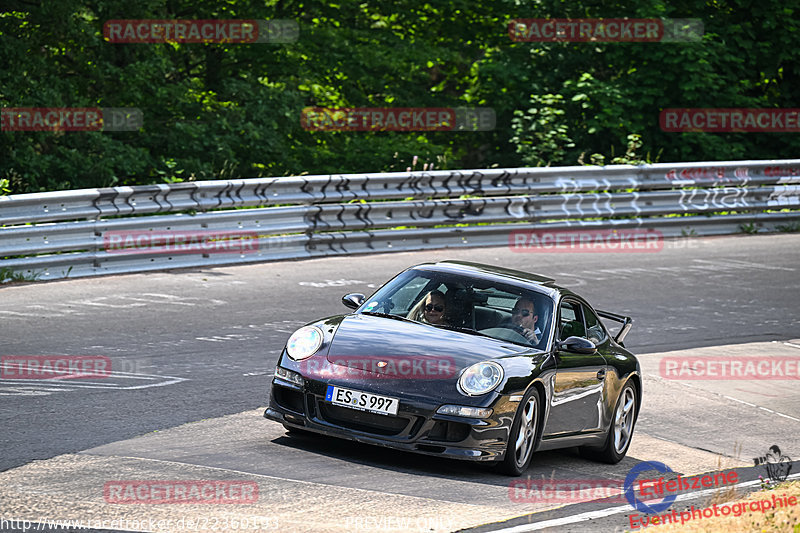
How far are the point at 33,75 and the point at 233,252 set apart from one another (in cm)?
558

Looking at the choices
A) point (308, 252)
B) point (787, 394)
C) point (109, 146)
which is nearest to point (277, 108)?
point (109, 146)

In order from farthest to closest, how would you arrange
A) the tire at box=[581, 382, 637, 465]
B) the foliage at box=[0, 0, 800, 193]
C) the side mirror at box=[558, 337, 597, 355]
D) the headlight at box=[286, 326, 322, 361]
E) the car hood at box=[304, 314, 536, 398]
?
the foliage at box=[0, 0, 800, 193] < the tire at box=[581, 382, 637, 465] < the side mirror at box=[558, 337, 597, 355] < the headlight at box=[286, 326, 322, 361] < the car hood at box=[304, 314, 536, 398]

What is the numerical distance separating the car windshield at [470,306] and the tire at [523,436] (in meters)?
0.56

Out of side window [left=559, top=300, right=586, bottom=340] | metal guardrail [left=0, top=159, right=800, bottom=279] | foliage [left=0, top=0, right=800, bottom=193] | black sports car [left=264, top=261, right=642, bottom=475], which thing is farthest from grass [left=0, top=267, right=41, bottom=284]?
side window [left=559, top=300, right=586, bottom=340]

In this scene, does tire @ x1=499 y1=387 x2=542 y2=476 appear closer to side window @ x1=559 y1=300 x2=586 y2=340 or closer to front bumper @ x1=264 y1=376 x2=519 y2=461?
front bumper @ x1=264 y1=376 x2=519 y2=461

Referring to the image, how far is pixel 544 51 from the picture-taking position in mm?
26891

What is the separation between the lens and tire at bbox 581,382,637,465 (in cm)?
945

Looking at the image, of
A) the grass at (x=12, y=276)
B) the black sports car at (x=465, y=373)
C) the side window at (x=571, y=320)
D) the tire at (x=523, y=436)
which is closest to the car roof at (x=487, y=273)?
the black sports car at (x=465, y=373)

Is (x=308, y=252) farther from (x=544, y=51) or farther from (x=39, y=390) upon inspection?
(x=544, y=51)

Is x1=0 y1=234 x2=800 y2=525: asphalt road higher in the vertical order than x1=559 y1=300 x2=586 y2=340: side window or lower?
lower

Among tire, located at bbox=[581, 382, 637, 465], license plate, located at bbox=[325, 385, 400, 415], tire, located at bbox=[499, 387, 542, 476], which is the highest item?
license plate, located at bbox=[325, 385, 400, 415]

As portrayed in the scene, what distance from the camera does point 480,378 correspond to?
8.12 meters

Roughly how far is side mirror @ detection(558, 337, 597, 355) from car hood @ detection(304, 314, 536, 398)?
346mm

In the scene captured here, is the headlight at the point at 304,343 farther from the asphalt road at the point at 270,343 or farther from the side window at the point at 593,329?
the side window at the point at 593,329
